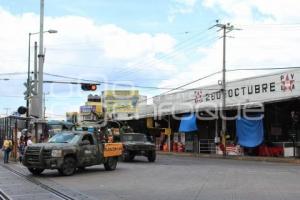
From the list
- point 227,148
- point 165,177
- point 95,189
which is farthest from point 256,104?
point 95,189

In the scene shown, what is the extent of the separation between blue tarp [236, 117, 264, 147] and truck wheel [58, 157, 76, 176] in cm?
1838

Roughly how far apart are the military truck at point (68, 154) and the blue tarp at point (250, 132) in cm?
1566

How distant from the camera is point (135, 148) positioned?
3241cm

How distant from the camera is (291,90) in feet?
111

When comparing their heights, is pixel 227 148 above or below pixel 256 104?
below

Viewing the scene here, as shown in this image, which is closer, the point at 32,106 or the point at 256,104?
the point at 256,104

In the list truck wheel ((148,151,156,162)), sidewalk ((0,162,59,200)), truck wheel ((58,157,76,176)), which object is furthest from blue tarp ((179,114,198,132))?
sidewalk ((0,162,59,200))

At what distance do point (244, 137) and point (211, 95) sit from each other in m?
5.77

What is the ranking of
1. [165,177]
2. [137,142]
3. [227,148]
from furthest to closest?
[227,148] < [137,142] < [165,177]

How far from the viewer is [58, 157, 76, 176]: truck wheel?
73.1 ft

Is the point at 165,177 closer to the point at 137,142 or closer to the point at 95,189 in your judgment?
the point at 95,189

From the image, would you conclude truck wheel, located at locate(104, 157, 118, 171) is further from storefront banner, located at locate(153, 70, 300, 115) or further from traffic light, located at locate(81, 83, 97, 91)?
storefront banner, located at locate(153, 70, 300, 115)

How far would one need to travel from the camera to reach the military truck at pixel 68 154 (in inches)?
864

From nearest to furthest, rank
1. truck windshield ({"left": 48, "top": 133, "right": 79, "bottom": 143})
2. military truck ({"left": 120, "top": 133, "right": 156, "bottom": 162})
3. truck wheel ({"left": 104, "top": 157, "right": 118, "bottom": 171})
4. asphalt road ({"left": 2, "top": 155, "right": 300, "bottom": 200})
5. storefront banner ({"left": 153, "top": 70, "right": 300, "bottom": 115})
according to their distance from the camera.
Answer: asphalt road ({"left": 2, "top": 155, "right": 300, "bottom": 200}) < truck windshield ({"left": 48, "top": 133, "right": 79, "bottom": 143}) < truck wheel ({"left": 104, "top": 157, "right": 118, "bottom": 171}) < military truck ({"left": 120, "top": 133, "right": 156, "bottom": 162}) < storefront banner ({"left": 153, "top": 70, "right": 300, "bottom": 115})
